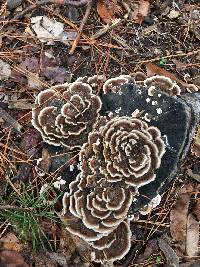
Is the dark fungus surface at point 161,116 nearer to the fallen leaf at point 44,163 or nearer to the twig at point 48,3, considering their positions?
the fallen leaf at point 44,163

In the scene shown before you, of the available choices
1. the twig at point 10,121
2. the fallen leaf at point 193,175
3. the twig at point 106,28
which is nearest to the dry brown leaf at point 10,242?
the twig at point 10,121

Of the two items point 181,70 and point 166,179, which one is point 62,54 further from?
point 166,179

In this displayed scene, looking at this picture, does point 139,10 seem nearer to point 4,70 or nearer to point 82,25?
point 82,25

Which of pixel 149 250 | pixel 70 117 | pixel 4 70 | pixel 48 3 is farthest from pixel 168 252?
pixel 48 3

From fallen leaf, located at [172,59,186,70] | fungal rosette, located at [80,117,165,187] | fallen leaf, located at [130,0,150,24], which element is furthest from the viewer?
fallen leaf, located at [130,0,150,24]

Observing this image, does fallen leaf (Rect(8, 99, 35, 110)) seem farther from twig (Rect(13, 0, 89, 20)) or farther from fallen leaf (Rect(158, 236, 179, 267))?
fallen leaf (Rect(158, 236, 179, 267))

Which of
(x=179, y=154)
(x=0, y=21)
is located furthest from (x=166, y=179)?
(x=0, y=21)

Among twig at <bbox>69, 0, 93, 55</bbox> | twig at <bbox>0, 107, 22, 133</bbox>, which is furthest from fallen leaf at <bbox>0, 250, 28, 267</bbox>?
twig at <bbox>69, 0, 93, 55</bbox>
